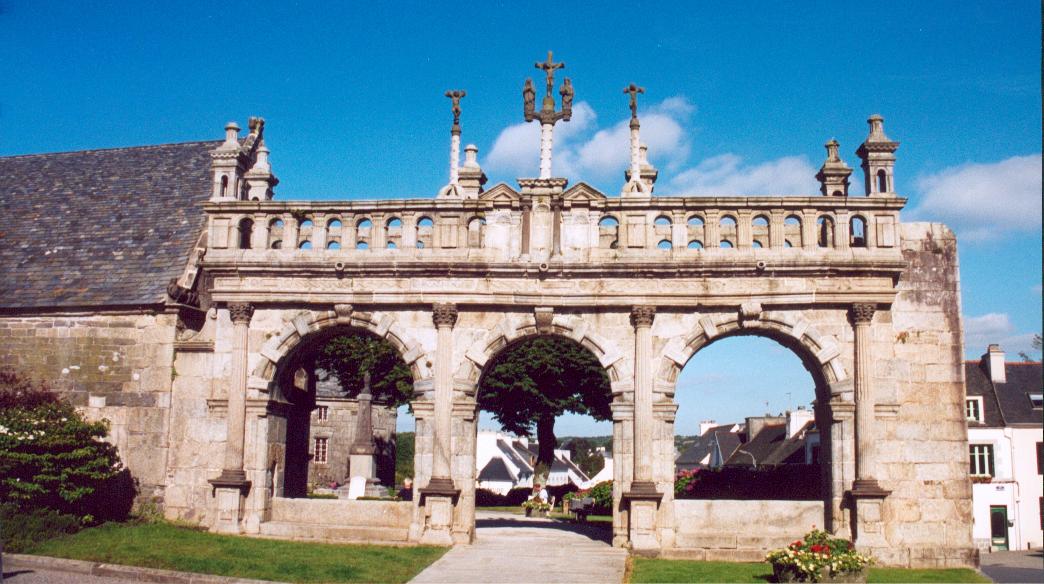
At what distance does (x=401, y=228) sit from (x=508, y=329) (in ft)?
A: 9.10

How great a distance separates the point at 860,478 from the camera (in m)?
15.4

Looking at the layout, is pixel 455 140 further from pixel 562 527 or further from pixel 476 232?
pixel 562 527

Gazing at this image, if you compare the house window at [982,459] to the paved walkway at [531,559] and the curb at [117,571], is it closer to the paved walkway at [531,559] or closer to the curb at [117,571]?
the paved walkway at [531,559]

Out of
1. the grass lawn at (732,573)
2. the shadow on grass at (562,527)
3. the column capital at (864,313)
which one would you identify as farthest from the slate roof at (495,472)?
the grass lawn at (732,573)

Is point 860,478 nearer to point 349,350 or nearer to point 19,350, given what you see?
point 19,350

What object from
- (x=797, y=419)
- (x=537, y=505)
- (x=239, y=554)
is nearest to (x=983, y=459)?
(x=797, y=419)

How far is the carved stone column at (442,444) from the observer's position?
51.6 ft

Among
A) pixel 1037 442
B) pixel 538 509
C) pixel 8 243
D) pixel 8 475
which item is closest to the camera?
pixel 8 475

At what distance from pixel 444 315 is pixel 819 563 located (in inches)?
295

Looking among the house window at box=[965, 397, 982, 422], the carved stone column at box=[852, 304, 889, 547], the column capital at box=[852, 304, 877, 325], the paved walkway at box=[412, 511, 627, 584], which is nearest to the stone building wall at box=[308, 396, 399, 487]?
the house window at box=[965, 397, 982, 422]

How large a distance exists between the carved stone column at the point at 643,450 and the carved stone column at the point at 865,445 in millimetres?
3329

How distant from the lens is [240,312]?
1688cm

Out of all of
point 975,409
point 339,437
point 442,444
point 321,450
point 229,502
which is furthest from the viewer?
point 339,437

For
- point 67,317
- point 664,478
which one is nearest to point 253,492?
point 67,317
